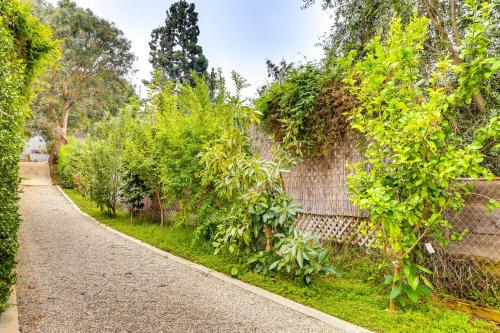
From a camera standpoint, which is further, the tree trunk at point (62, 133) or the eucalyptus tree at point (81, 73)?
the tree trunk at point (62, 133)

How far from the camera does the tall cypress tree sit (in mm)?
27781

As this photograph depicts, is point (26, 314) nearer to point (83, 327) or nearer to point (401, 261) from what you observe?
point (83, 327)

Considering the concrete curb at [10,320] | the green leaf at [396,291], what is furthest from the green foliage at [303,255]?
the concrete curb at [10,320]

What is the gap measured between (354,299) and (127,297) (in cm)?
253

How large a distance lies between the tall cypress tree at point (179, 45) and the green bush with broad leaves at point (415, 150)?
2630cm

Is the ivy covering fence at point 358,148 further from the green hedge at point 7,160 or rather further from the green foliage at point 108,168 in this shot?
the green hedge at point 7,160

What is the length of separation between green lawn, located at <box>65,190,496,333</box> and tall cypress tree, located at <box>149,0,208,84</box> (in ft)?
82.1

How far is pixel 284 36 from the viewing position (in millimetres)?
14789

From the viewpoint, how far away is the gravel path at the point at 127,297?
9.19 feet

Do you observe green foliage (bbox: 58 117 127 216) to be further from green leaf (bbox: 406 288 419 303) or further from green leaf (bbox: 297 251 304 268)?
green leaf (bbox: 406 288 419 303)

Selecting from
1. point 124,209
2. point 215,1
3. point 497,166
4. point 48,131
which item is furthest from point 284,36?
point 48,131

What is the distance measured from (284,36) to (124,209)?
10.6 metres

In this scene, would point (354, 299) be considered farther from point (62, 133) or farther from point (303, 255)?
point (62, 133)

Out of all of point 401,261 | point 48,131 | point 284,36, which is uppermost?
point 284,36
